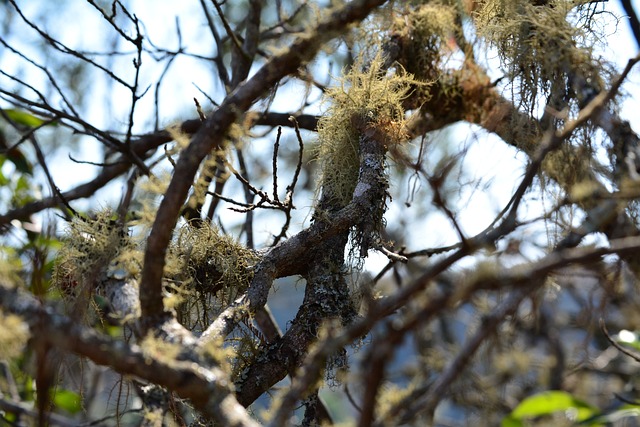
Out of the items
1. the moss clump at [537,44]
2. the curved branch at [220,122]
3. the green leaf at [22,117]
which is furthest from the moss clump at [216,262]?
the green leaf at [22,117]

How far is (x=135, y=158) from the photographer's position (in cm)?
173

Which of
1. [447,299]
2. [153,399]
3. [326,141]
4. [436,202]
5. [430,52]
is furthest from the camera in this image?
[430,52]

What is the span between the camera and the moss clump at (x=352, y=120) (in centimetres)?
135

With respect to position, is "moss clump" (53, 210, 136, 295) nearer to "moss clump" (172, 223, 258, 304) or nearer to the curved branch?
"moss clump" (172, 223, 258, 304)

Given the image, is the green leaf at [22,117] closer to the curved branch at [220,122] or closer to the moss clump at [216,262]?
→ the moss clump at [216,262]

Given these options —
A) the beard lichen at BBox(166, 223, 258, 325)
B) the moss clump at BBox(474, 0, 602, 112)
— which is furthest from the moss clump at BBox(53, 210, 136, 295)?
the moss clump at BBox(474, 0, 602, 112)

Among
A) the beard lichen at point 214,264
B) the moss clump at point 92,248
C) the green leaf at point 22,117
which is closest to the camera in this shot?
the moss clump at point 92,248

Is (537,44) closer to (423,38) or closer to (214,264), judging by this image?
(423,38)

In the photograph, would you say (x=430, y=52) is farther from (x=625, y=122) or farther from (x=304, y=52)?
(x=304, y=52)

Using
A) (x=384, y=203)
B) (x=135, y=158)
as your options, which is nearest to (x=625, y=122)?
(x=384, y=203)

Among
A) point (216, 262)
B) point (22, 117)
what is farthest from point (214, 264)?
point (22, 117)

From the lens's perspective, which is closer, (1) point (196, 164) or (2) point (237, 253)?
(1) point (196, 164)

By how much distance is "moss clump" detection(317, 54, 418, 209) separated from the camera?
1.35 meters

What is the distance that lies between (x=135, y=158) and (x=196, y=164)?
1.02 meters
